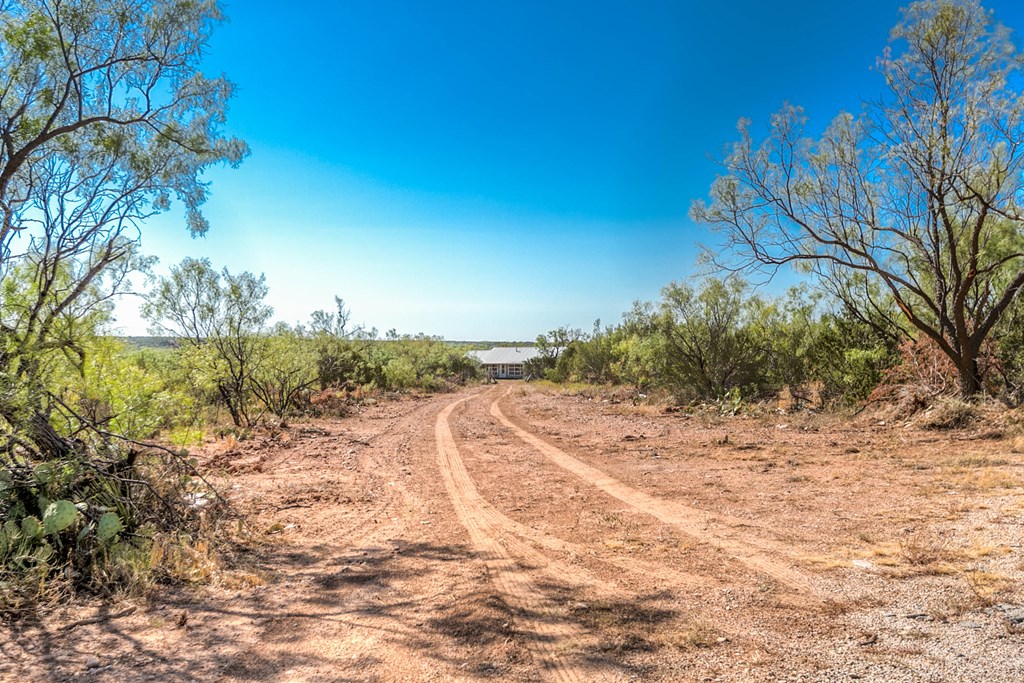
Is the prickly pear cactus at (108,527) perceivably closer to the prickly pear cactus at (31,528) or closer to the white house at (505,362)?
the prickly pear cactus at (31,528)

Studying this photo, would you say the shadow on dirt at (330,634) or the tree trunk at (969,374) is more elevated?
the tree trunk at (969,374)

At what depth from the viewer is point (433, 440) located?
14.0 m

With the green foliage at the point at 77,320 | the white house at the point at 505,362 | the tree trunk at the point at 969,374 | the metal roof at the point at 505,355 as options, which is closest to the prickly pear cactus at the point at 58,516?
the green foliage at the point at 77,320

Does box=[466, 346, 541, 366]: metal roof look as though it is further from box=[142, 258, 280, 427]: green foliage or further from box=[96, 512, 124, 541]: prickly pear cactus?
box=[96, 512, 124, 541]: prickly pear cactus

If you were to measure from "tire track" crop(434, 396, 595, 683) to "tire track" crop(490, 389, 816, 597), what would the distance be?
2009 millimetres

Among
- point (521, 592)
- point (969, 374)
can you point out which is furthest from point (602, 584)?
point (969, 374)

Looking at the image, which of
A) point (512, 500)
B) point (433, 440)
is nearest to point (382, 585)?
point (512, 500)

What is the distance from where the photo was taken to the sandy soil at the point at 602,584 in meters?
3.33

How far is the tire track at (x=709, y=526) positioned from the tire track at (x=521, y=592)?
201 cm

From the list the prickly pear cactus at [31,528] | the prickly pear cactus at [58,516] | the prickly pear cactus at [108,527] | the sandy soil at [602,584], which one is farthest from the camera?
the prickly pear cactus at [108,527]

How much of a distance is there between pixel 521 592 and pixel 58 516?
4.10m

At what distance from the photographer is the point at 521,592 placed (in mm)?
4512

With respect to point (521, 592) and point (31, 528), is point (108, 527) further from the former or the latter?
point (521, 592)

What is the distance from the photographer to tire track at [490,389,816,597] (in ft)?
15.1
